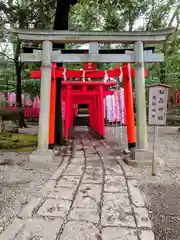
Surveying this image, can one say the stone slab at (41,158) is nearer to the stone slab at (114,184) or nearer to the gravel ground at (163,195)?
the stone slab at (114,184)

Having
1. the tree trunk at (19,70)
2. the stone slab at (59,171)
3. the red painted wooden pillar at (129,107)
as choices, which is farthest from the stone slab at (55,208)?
the tree trunk at (19,70)

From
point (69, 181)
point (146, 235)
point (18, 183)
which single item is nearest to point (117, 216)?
point (146, 235)

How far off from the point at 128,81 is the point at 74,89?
18.4 feet

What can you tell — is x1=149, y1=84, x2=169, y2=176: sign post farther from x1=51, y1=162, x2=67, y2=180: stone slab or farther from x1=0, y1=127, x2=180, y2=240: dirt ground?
x1=51, y1=162, x2=67, y2=180: stone slab

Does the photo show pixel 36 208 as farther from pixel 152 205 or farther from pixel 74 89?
pixel 74 89

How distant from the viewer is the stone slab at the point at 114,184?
14.1ft

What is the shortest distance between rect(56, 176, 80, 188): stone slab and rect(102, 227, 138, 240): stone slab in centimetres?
165

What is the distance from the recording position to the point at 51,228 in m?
2.89

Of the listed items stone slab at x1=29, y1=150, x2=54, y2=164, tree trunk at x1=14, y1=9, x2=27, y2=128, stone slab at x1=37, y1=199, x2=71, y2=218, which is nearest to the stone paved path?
stone slab at x1=37, y1=199, x2=71, y2=218

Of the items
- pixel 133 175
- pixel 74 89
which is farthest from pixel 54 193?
pixel 74 89

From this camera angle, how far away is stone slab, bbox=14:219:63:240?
2.71 meters

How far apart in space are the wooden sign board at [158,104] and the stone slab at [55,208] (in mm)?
2758

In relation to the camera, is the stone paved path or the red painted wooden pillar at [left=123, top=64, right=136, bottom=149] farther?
the red painted wooden pillar at [left=123, top=64, right=136, bottom=149]

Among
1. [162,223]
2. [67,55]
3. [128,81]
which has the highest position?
[67,55]
